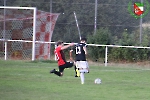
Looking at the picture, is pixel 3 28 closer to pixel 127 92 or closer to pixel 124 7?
pixel 124 7

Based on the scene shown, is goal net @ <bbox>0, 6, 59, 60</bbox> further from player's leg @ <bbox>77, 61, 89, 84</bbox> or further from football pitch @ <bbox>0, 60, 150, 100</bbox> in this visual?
player's leg @ <bbox>77, 61, 89, 84</bbox>

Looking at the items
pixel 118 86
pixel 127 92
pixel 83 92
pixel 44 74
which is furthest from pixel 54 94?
pixel 44 74

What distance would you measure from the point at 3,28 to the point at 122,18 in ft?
23.9

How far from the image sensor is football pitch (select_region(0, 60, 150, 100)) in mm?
15133

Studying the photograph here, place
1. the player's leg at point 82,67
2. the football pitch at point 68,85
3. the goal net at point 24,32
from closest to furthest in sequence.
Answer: the football pitch at point 68,85, the player's leg at point 82,67, the goal net at point 24,32

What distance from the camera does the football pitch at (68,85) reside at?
596 inches

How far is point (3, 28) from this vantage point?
111ft

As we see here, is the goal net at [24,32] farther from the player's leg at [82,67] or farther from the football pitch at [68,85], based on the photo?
the player's leg at [82,67]

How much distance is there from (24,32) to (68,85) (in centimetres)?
1535

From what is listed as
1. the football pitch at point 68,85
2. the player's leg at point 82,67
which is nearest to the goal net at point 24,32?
the football pitch at point 68,85

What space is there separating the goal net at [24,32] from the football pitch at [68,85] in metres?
6.31

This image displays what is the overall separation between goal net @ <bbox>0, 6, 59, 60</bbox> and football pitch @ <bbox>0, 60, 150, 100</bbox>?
6308mm

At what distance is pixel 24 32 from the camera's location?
110 feet

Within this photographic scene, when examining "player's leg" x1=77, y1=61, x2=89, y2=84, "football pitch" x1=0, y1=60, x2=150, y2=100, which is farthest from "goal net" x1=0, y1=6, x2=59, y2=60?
"player's leg" x1=77, y1=61, x2=89, y2=84
